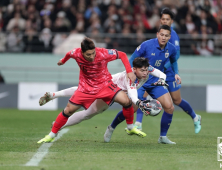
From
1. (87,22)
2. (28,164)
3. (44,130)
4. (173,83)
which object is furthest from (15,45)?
(28,164)

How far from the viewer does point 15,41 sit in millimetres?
15695

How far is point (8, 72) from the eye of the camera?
1559 centimetres

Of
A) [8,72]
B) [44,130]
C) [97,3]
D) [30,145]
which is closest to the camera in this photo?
[30,145]

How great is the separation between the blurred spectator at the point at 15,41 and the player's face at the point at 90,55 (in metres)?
9.80

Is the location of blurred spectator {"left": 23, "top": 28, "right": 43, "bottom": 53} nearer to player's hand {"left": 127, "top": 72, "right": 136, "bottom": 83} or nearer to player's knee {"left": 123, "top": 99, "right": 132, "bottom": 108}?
player's knee {"left": 123, "top": 99, "right": 132, "bottom": 108}

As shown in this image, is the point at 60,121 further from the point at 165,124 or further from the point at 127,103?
the point at 165,124

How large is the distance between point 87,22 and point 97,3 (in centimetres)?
142

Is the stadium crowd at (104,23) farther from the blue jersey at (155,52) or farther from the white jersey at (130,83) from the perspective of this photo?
the white jersey at (130,83)

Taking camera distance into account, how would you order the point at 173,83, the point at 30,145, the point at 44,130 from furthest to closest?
1. the point at 44,130
2. the point at 173,83
3. the point at 30,145

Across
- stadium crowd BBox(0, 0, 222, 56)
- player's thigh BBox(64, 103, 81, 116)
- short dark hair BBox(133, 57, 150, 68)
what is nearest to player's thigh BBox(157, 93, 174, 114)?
short dark hair BBox(133, 57, 150, 68)

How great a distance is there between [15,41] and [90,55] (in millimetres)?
10137

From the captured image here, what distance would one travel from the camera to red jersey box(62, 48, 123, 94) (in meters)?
6.44

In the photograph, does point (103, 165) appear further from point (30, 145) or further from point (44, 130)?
point (44, 130)

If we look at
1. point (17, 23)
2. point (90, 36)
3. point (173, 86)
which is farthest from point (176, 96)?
point (17, 23)
